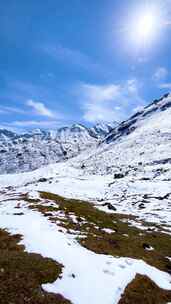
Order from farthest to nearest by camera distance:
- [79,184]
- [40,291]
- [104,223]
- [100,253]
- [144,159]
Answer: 1. [144,159]
2. [79,184]
3. [104,223]
4. [100,253]
5. [40,291]

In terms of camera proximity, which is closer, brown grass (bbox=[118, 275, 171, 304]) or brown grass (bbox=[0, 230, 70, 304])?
brown grass (bbox=[0, 230, 70, 304])

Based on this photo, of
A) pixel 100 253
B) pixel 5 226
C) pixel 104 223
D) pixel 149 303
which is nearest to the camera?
pixel 149 303

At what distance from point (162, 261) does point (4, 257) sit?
1449cm

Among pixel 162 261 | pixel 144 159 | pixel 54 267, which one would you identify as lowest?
pixel 162 261

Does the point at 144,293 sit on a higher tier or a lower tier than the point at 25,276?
lower

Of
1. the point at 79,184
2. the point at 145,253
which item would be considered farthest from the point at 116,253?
the point at 79,184

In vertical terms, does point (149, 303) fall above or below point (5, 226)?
below

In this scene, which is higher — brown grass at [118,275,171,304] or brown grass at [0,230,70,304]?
brown grass at [0,230,70,304]

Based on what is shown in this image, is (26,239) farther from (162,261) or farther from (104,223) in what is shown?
(104,223)

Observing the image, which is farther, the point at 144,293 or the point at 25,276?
the point at 144,293

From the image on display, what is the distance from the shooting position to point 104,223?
36.7 m

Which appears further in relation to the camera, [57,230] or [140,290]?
[57,230]

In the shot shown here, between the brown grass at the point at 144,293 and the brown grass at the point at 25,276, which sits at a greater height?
the brown grass at the point at 25,276

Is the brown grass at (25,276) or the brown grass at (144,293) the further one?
the brown grass at (144,293)
